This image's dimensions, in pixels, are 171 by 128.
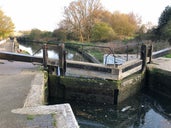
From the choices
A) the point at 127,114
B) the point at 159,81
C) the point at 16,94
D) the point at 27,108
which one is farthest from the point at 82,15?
the point at 27,108

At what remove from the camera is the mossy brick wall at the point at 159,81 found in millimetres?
8672

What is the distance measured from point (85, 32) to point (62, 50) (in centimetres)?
2555

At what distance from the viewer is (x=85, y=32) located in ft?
108

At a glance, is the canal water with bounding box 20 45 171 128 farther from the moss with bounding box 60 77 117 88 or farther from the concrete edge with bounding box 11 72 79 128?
the concrete edge with bounding box 11 72 79 128

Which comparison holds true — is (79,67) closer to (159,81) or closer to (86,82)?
(86,82)

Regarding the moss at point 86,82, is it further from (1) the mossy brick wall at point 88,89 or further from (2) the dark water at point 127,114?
(2) the dark water at point 127,114

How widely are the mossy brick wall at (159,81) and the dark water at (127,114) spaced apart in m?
0.51

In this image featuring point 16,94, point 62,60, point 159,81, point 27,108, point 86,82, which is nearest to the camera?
point 27,108

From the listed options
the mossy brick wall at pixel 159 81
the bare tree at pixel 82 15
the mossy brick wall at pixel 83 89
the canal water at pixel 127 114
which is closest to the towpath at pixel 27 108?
the mossy brick wall at pixel 83 89

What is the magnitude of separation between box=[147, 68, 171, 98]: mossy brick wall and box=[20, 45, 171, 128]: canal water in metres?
0.50

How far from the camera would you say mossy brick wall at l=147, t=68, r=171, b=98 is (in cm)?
867

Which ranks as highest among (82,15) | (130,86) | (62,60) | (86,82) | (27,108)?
(82,15)

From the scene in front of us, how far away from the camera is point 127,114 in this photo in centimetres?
721

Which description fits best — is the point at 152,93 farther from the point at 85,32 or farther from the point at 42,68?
the point at 85,32
